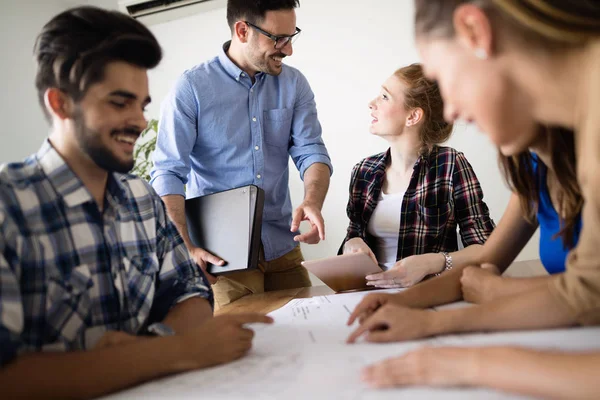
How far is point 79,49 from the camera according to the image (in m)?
0.98

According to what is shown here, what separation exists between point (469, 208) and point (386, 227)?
30 cm

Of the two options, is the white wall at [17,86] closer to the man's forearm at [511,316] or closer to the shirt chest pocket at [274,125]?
the shirt chest pocket at [274,125]

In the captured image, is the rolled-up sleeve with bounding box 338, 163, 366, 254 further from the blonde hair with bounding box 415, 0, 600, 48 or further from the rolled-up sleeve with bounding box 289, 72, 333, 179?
the blonde hair with bounding box 415, 0, 600, 48

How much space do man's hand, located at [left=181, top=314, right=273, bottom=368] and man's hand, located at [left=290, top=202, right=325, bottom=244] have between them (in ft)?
2.36

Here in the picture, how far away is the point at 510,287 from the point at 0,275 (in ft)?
2.85

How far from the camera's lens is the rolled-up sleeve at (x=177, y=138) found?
1.90 metres

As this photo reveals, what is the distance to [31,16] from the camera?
334 centimetres

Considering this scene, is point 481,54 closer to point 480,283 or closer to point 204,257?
point 480,283

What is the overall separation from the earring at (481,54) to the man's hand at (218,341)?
56 centimetres

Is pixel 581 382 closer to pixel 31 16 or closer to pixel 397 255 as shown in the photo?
pixel 397 255

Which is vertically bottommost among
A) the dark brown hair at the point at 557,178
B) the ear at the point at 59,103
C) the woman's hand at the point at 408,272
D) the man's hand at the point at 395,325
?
the woman's hand at the point at 408,272

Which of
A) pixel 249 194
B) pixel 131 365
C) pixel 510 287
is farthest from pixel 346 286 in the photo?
pixel 131 365

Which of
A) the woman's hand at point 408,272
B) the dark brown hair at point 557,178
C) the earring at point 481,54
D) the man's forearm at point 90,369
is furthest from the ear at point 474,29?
the woman's hand at point 408,272

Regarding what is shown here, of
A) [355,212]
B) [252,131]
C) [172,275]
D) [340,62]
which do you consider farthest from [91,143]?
[340,62]
